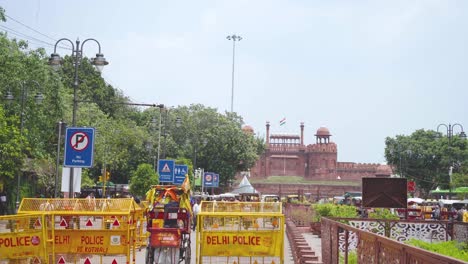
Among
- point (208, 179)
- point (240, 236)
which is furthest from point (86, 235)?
point (208, 179)

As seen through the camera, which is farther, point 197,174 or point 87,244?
point 197,174

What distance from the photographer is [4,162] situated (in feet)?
90.5

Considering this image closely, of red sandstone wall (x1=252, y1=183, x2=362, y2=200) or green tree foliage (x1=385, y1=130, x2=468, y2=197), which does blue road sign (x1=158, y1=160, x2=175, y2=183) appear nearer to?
green tree foliage (x1=385, y1=130, x2=468, y2=197)

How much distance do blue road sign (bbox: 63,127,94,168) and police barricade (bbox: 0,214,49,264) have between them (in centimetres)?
588

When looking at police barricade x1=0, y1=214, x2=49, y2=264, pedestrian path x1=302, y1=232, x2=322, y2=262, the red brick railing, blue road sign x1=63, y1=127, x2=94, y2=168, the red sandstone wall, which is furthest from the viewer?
the red sandstone wall

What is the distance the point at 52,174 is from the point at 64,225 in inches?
1139

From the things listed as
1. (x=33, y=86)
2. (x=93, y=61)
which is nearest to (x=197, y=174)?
(x=33, y=86)

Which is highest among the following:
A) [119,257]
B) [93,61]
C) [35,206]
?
[93,61]

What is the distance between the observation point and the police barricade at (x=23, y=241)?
32.9 ft

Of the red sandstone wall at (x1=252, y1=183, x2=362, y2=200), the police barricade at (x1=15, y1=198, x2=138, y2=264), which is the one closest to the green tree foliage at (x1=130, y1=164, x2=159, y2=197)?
the police barricade at (x1=15, y1=198, x2=138, y2=264)

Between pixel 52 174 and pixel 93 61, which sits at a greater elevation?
pixel 93 61

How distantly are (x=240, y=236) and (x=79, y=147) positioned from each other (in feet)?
21.6

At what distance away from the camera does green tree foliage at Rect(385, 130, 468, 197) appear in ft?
233

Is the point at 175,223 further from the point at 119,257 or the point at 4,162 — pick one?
the point at 4,162
